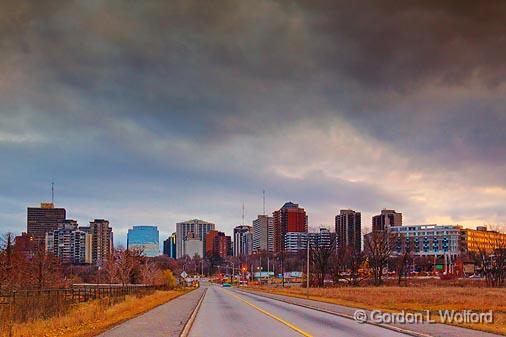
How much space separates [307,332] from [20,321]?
18198 millimetres

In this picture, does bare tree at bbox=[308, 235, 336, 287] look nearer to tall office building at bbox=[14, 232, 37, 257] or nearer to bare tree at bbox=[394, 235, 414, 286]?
bare tree at bbox=[394, 235, 414, 286]

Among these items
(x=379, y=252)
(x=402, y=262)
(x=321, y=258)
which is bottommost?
(x=402, y=262)

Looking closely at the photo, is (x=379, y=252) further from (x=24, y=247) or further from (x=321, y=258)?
(x=24, y=247)

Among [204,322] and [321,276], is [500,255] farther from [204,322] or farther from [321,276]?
[204,322]

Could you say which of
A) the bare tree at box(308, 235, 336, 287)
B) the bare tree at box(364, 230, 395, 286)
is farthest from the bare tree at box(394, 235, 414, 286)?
the bare tree at box(308, 235, 336, 287)

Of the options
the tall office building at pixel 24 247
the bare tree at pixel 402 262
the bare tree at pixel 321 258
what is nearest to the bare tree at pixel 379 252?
the bare tree at pixel 402 262

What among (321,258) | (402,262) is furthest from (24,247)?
(402,262)

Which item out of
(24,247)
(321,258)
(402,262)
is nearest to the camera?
(24,247)

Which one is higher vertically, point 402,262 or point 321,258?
point 321,258

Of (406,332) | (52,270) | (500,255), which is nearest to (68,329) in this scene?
(406,332)

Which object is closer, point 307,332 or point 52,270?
point 307,332

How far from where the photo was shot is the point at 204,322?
96.7ft

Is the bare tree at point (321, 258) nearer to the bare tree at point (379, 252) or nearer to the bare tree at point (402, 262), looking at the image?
the bare tree at point (379, 252)

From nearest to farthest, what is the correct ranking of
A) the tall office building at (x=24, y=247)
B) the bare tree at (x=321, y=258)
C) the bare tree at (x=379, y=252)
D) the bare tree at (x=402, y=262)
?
the tall office building at (x=24, y=247), the bare tree at (x=321, y=258), the bare tree at (x=379, y=252), the bare tree at (x=402, y=262)
